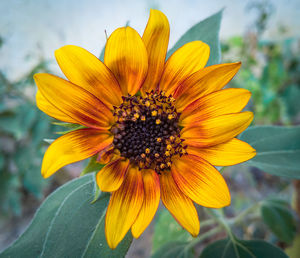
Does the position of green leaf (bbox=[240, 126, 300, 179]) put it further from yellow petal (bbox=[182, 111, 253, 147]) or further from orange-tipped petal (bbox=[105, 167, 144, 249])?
orange-tipped petal (bbox=[105, 167, 144, 249])

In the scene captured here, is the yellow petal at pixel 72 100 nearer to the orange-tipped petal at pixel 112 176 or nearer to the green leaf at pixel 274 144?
the orange-tipped petal at pixel 112 176

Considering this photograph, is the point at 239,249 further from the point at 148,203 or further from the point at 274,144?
the point at 148,203

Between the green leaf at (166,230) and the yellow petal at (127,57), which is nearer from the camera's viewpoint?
the yellow petal at (127,57)

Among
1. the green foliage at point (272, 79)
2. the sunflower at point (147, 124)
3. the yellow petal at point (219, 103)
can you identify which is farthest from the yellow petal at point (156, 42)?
the green foliage at point (272, 79)

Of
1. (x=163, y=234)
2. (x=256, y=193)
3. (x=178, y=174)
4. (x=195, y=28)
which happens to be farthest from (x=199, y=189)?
(x=256, y=193)

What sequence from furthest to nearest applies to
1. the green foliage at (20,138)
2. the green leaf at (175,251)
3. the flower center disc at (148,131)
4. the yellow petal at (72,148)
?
the green foliage at (20,138)
the green leaf at (175,251)
the flower center disc at (148,131)
the yellow petal at (72,148)

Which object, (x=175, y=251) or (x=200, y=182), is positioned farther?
(x=175, y=251)

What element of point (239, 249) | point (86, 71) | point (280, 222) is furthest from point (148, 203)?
point (280, 222)

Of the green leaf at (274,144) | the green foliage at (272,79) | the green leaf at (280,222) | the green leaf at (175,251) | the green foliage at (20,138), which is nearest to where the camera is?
the green leaf at (274,144)
